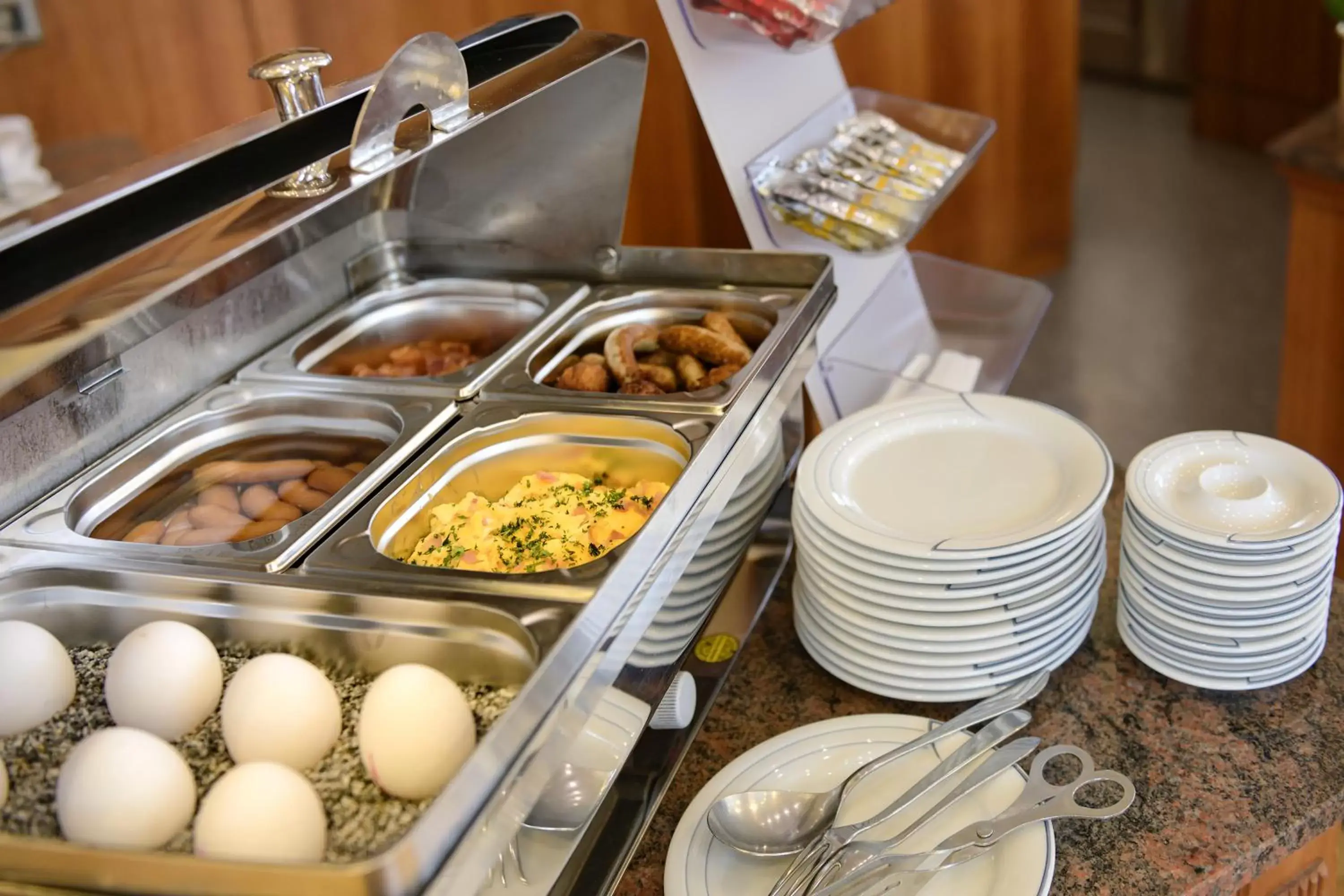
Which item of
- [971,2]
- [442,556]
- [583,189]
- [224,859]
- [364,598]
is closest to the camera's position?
[224,859]

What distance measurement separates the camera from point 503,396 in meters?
1.13

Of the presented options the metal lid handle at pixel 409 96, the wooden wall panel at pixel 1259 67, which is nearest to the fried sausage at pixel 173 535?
the metal lid handle at pixel 409 96

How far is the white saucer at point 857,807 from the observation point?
0.86 metres

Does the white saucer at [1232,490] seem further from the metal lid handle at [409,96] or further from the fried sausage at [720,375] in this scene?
the metal lid handle at [409,96]

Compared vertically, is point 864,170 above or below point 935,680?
above

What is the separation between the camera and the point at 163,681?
0.78 metres

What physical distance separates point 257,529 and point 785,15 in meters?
0.79

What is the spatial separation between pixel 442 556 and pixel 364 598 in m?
0.13

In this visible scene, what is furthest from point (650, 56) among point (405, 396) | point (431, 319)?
point (405, 396)

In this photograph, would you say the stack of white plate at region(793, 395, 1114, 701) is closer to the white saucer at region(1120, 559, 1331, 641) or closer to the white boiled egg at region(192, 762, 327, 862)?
the white saucer at region(1120, 559, 1331, 641)

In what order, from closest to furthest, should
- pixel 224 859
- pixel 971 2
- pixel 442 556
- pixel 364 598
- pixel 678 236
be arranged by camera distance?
pixel 224 859 → pixel 364 598 → pixel 442 556 → pixel 678 236 → pixel 971 2

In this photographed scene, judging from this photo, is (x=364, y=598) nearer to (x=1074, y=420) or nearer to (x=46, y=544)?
(x=46, y=544)

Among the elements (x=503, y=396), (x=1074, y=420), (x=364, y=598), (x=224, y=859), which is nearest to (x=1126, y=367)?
(x=1074, y=420)

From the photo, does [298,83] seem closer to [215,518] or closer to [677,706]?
[215,518]
